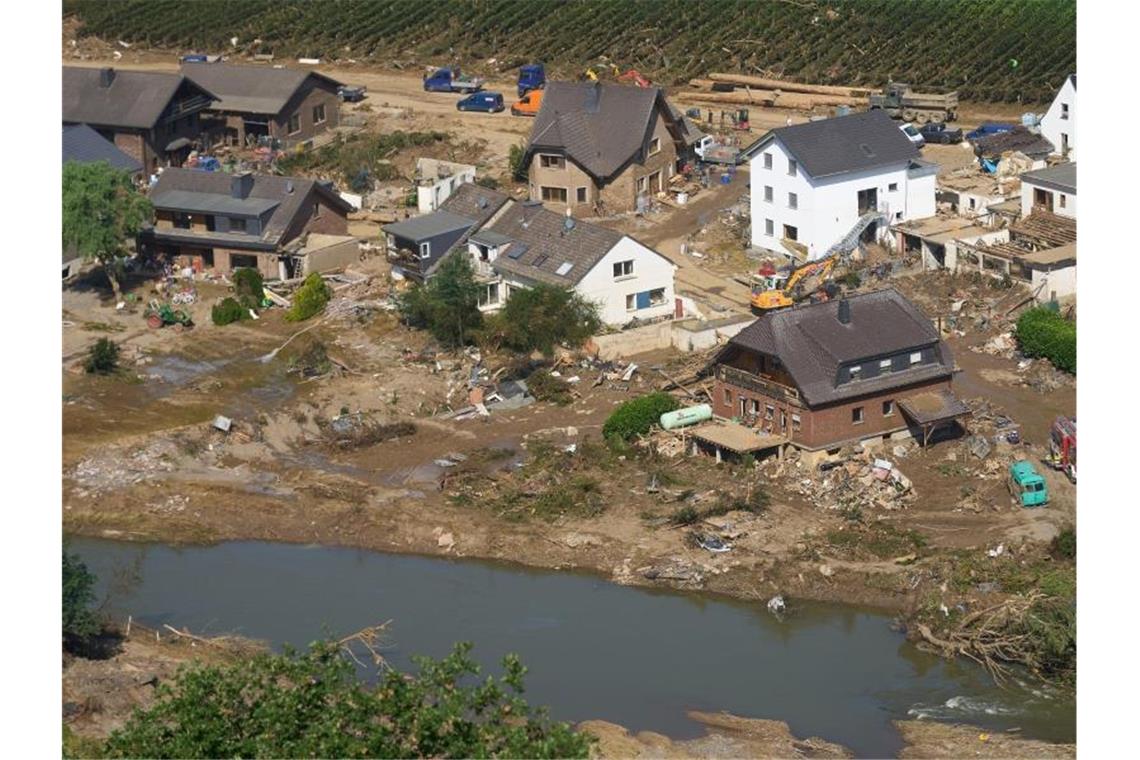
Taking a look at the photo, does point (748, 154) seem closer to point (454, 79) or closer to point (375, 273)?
point (375, 273)

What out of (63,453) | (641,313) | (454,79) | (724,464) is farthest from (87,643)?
(454,79)

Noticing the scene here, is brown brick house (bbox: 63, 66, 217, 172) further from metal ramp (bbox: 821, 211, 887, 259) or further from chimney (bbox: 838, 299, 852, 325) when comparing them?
chimney (bbox: 838, 299, 852, 325)

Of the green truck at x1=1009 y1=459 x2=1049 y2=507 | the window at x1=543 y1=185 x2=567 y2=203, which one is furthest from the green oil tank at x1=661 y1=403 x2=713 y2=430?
the window at x1=543 y1=185 x2=567 y2=203

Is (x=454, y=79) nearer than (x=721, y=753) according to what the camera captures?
No

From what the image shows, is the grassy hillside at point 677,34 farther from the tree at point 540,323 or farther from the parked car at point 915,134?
the tree at point 540,323

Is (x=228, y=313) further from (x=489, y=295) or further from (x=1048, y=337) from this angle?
(x=1048, y=337)

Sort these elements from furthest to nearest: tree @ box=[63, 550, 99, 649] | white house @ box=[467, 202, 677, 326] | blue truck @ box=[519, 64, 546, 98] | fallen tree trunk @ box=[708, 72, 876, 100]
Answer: blue truck @ box=[519, 64, 546, 98], fallen tree trunk @ box=[708, 72, 876, 100], white house @ box=[467, 202, 677, 326], tree @ box=[63, 550, 99, 649]
